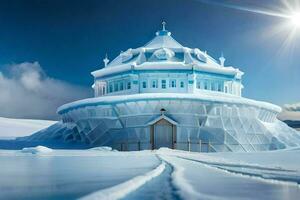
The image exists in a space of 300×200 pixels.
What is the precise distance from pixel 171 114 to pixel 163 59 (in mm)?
9125

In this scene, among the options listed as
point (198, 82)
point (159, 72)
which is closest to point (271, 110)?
point (198, 82)

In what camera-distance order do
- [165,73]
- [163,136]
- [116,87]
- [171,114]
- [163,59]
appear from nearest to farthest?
[171,114] → [163,136] → [165,73] → [163,59] → [116,87]

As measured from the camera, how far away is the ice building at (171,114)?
33625 mm

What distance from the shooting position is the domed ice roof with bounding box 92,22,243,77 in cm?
3981

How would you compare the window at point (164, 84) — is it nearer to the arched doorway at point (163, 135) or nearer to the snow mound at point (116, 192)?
the arched doorway at point (163, 135)

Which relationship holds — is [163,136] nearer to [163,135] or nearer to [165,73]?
[163,135]

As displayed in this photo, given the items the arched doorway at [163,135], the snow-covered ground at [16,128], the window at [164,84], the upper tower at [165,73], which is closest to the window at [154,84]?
the upper tower at [165,73]

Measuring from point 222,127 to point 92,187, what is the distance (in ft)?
94.3

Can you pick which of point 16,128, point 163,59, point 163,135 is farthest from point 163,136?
point 16,128

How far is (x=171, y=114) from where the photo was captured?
33.8 m

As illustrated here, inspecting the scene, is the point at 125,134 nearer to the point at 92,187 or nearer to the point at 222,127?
the point at 222,127

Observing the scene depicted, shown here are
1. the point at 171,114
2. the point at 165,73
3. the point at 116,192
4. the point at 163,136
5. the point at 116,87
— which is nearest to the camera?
the point at 116,192

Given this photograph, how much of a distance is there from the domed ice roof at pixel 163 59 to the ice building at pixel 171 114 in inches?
4.1

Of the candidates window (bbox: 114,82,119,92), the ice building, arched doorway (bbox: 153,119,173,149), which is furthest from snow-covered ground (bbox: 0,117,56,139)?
arched doorway (bbox: 153,119,173,149)
